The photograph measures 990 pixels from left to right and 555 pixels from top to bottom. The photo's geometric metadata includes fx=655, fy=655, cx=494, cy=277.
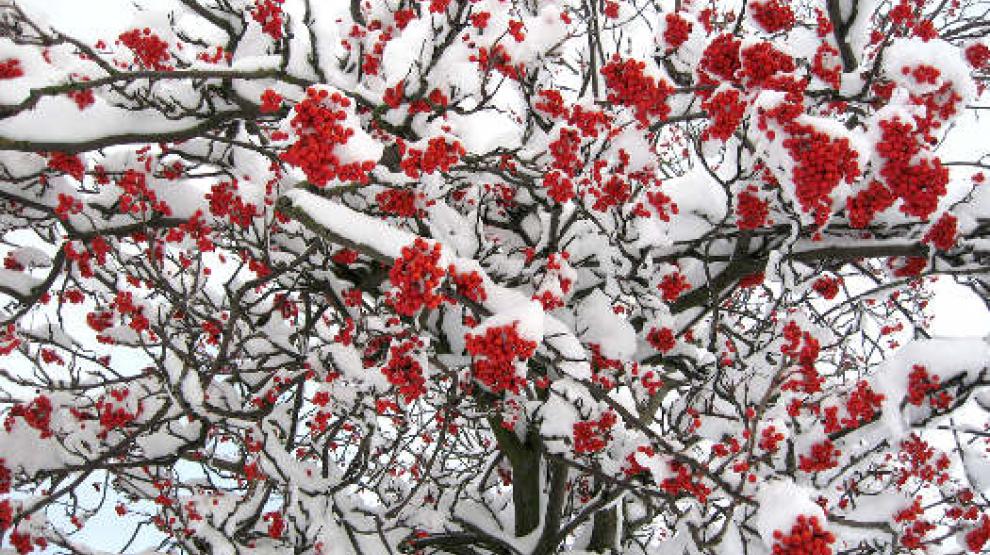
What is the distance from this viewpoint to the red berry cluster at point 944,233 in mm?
4180

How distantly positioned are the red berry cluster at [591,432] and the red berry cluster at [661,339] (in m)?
0.81

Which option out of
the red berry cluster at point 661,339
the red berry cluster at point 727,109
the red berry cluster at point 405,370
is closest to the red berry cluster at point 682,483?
the red berry cluster at point 661,339

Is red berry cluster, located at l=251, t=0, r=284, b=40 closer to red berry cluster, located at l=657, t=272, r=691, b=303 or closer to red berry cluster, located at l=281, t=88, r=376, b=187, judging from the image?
red berry cluster, located at l=281, t=88, r=376, b=187

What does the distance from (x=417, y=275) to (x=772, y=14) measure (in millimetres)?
3784

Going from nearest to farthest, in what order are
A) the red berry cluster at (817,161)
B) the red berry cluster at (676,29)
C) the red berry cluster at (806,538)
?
the red berry cluster at (806,538) < the red berry cluster at (817,161) < the red berry cluster at (676,29)

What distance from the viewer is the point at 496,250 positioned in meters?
5.11

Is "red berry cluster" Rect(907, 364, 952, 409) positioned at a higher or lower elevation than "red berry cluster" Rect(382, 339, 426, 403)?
higher

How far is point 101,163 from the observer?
5121mm

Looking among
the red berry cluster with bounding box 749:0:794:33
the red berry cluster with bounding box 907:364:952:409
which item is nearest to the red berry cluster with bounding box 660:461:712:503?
the red berry cluster with bounding box 907:364:952:409

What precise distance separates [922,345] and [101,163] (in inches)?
233

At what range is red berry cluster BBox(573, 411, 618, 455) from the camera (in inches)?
181

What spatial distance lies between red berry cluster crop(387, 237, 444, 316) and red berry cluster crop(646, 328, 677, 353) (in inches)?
106

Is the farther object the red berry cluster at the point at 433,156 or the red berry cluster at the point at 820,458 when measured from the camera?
the red berry cluster at the point at 820,458

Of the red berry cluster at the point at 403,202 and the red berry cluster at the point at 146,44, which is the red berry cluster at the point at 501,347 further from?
the red berry cluster at the point at 146,44
